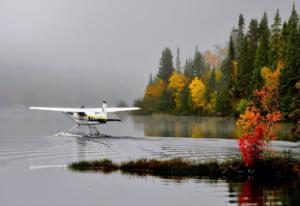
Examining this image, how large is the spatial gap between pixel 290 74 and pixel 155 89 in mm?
70081

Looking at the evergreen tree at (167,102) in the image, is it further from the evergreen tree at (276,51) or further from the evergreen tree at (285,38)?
the evergreen tree at (285,38)

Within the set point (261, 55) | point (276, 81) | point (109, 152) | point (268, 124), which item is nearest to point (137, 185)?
point (268, 124)

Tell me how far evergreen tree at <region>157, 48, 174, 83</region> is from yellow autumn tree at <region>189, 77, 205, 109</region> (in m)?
30.7

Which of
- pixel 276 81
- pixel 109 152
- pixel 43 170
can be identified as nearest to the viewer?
pixel 43 170

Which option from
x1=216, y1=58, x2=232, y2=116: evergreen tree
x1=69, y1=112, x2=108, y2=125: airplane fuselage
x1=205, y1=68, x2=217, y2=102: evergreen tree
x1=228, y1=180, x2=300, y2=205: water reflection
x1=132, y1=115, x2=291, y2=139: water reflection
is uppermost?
x1=205, y1=68, x2=217, y2=102: evergreen tree

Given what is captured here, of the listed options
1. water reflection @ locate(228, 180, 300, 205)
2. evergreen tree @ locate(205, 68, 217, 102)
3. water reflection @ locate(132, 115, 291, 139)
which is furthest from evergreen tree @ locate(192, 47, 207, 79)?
water reflection @ locate(228, 180, 300, 205)

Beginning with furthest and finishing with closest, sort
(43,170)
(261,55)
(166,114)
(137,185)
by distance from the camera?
1. (166,114)
2. (261,55)
3. (43,170)
4. (137,185)

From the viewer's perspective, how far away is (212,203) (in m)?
20.2

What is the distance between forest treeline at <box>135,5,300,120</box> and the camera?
72.8m

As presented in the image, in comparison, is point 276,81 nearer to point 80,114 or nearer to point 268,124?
point 80,114

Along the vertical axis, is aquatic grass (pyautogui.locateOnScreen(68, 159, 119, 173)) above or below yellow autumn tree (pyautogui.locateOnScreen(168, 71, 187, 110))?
below

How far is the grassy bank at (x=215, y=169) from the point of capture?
83.4 feet

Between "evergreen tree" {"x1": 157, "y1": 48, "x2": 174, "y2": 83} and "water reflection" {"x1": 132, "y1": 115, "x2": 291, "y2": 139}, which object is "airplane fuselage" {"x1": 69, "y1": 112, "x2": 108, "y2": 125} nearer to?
"water reflection" {"x1": 132, "y1": 115, "x2": 291, "y2": 139}

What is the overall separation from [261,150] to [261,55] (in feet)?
204
